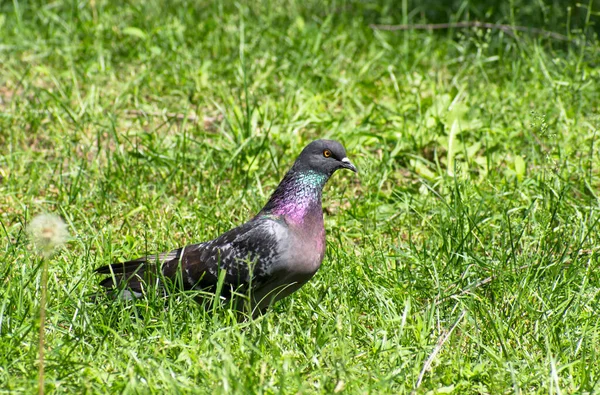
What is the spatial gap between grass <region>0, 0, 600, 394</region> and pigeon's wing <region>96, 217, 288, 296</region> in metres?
0.17

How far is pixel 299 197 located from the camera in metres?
3.85

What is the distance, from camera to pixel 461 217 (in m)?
4.16

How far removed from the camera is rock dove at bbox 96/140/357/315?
3660 mm

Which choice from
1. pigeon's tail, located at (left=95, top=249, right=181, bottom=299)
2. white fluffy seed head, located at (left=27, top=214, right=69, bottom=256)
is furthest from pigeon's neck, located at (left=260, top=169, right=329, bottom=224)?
white fluffy seed head, located at (left=27, top=214, right=69, bottom=256)

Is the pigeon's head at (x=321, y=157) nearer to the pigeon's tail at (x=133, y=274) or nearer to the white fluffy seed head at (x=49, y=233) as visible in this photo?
the pigeon's tail at (x=133, y=274)

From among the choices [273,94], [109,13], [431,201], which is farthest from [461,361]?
[109,13]

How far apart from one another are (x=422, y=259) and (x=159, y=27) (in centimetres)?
337

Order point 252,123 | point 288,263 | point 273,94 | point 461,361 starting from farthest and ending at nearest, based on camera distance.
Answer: point 273,94
point 252,123
point 288,263
point 461,361

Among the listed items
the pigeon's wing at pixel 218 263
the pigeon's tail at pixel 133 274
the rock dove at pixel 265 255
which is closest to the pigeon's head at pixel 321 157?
the rock dove at pixel 265 255

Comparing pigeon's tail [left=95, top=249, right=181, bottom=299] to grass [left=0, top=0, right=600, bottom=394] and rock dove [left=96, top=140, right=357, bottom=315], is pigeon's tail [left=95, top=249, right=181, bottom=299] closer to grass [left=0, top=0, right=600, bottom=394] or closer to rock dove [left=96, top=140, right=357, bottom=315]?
rock dove [left=96, top=140, right=357, bottom=315]

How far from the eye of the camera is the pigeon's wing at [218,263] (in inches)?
Answer: 145

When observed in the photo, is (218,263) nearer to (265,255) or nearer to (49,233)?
(265,255)

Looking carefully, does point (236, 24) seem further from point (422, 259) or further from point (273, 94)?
point (422, 259)

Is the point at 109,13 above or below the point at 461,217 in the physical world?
above
